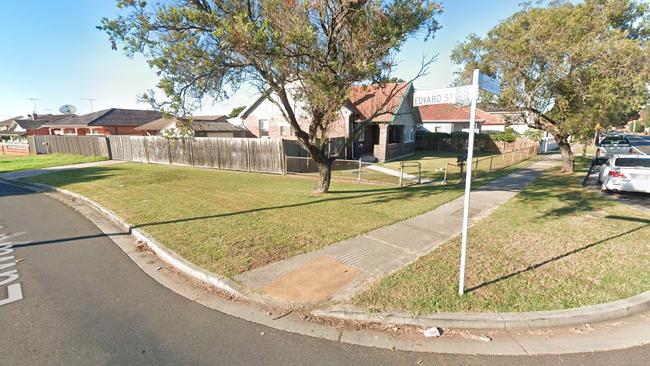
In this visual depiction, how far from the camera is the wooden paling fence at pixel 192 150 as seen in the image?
1670 centimetres

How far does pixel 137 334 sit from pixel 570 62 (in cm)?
1651

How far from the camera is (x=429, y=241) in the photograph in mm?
6086

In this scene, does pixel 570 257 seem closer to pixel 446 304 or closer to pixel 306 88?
pixel 446 304

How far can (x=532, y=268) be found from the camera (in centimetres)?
480

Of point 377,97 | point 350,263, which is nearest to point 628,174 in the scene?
point 350,263

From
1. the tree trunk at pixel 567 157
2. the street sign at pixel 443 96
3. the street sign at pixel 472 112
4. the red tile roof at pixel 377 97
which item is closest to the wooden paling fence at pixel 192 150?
the red tile roof at pixel 377 97

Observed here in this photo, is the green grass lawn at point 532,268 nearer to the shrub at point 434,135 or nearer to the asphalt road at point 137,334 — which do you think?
the asphalt road at point 137,334

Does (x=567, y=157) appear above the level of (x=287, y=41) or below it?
below

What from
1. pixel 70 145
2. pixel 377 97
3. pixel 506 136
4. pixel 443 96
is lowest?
pixel 70 145

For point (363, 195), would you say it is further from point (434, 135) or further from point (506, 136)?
point (434, 135)

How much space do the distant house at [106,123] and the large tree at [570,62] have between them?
3834 cm

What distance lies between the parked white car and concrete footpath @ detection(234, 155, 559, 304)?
611 cm

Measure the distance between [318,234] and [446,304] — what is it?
3093mm

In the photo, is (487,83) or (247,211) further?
(247,211)
